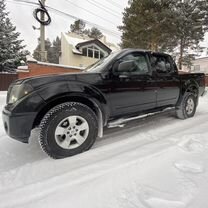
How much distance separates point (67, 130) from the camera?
3.02 m

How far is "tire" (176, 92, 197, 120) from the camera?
5.04 meters

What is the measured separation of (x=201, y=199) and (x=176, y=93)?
3.16 m

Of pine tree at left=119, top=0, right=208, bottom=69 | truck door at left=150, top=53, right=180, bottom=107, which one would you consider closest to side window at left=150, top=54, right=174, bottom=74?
truck door at left=150, top=53, right=180, bottom=107

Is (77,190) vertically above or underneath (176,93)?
underneath

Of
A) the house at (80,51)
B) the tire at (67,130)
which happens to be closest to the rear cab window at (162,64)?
the tire at (67,130)

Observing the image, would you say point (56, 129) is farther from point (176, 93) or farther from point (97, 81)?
point (176, 93)

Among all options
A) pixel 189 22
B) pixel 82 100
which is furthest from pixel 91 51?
pixel 82 100

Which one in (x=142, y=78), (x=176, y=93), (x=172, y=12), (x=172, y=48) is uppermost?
(x=172, y=12)

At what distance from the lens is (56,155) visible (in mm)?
2945

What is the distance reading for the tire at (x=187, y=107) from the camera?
5039mm

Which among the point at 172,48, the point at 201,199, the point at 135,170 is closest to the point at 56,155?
the point at 135,170

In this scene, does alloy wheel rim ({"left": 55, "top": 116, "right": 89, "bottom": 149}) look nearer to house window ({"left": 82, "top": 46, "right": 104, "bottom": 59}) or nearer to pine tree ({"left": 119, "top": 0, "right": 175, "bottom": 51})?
pine tree ({"left": 119, "top": 0, "right": 175, "bottom": 51})

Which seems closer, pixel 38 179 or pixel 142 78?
pixel 38 179

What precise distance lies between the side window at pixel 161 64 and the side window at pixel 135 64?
0.25 m
